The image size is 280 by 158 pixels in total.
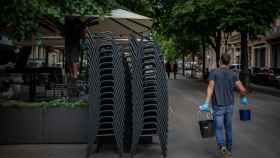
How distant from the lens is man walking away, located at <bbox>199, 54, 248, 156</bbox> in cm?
844

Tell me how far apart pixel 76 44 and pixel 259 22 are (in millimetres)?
13609

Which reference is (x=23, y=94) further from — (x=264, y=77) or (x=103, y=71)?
(x=264, y=77)

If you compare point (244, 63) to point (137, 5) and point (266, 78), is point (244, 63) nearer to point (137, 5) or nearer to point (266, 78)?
point (266, 78)

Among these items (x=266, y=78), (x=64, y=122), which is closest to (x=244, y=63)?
(x=266, y=78)

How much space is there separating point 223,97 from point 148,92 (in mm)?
1244

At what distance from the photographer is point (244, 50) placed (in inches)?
1179

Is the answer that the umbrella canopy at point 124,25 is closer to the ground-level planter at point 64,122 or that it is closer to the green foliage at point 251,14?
the ground-level planter at point 64,122

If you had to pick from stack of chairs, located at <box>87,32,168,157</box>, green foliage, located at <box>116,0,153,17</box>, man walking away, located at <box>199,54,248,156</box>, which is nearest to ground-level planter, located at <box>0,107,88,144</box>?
stack of chairs, located at <box>87,32,168,157</box>

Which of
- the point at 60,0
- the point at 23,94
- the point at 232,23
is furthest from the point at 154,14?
the point at 60,0

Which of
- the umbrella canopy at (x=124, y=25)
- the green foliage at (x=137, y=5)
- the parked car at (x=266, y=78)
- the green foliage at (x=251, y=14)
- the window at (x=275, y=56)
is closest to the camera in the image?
the umbrella canopy at (x=124, y=25)

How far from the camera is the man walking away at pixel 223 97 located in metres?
8.44

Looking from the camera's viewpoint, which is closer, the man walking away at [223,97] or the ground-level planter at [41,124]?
the man walking away at [223,97]

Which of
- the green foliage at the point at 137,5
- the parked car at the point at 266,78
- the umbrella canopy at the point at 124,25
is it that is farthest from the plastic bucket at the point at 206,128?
the parked car at the point at 266,78

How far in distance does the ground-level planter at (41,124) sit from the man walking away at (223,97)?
7.71ft
